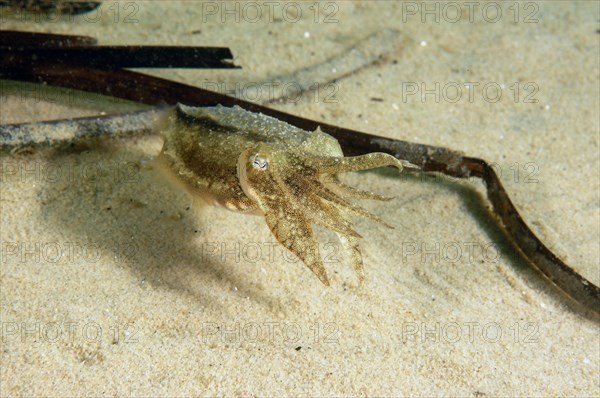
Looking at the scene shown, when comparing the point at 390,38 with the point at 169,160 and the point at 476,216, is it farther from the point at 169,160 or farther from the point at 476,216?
the point at 169,160

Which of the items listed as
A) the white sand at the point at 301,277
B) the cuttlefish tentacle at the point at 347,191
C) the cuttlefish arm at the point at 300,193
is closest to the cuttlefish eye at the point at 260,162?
the cuttlefish arm at the point at 300,193

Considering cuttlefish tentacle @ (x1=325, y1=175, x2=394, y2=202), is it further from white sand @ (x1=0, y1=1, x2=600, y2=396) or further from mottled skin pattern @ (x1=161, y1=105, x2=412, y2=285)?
white sand @ (x1=0, y1=1, x2=600, y2=396)

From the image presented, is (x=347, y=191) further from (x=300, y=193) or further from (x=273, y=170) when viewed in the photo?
(x=273, y=170)

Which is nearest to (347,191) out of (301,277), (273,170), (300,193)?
(300,193)

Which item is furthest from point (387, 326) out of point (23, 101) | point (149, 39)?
point (149, 39)

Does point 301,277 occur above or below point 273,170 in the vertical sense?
below

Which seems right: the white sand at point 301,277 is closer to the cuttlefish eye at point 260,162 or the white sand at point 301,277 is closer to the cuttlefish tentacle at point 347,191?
the cuttlefish tentacle at point 347,191
